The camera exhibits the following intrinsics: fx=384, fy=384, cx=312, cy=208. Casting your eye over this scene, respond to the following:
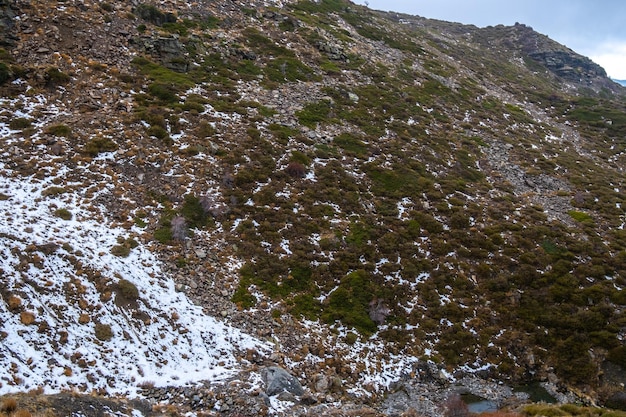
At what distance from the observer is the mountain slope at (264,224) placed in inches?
586

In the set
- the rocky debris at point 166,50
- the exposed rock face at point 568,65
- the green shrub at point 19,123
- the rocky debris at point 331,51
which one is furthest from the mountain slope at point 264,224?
the exposed rock face at point 568,65

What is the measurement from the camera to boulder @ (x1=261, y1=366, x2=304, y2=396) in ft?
44.0

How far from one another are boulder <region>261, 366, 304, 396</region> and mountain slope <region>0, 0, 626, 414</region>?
1.05 m

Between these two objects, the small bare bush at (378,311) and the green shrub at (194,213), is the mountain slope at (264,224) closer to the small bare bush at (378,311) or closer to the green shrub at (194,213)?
the green shrub at (194,213)

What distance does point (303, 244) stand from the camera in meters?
21.0

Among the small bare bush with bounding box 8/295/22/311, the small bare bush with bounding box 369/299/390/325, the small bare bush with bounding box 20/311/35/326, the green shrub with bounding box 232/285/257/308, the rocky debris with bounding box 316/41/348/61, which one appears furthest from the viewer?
the rocky debris with bounding box 316/41/348/61

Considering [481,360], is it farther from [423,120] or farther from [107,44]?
[107,44]

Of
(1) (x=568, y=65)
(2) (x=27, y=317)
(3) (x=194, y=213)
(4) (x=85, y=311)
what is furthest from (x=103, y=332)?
(1) (x=568, y=65)

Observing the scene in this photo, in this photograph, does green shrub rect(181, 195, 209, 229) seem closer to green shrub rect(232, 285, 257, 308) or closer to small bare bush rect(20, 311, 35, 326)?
green shrub rect(232, 285, 257, 308)

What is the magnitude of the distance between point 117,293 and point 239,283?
200 inches

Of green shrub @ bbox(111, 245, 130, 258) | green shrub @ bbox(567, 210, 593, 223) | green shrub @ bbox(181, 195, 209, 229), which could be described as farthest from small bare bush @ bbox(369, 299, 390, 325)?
green shrub @ bbox(567, 210, 593, 223)

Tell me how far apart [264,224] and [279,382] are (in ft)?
30.5

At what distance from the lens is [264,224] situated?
2119cm

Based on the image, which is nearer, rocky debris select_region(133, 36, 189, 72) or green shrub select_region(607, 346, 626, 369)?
green shrub select_region(607, 346, 626, 369)
